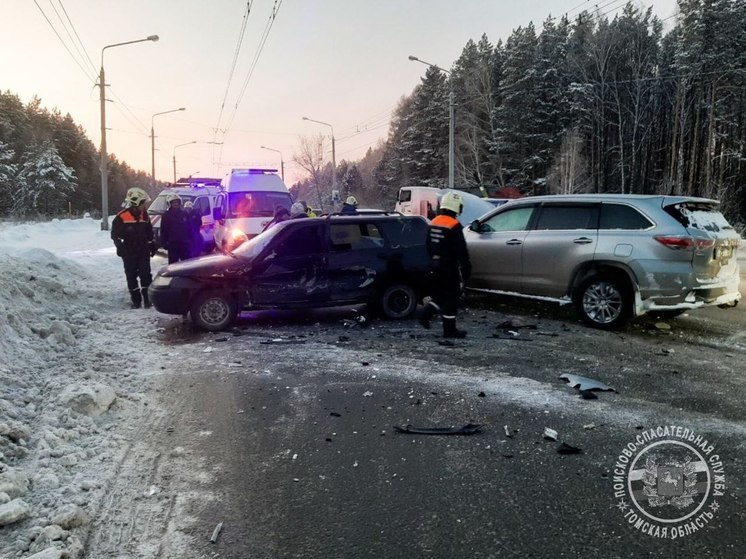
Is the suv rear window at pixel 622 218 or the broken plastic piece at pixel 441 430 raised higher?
the suv rear window at pixel 622 218

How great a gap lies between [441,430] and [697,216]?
515 cm

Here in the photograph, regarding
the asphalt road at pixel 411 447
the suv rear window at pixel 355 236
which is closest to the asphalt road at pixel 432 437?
the asphalt road at pixel 411 447

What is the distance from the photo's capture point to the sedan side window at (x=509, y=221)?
864 centimetres

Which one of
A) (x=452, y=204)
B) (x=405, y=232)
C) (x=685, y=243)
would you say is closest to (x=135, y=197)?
(x=405, y=232)

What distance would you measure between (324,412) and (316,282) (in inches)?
134

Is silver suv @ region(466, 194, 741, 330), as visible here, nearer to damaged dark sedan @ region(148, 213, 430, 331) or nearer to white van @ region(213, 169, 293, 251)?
damaged dark sedan @ region(148, 213, 430, 331)

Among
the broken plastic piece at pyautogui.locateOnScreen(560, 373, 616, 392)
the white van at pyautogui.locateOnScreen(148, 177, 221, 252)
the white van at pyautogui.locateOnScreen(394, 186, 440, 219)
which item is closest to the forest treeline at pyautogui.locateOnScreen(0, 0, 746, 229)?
the white van at pyautogui.locateOnScreen(394, 186, 440, 219)

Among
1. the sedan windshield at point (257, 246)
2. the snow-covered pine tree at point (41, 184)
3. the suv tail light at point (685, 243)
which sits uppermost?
the snow-covered pine tree at point (41, 184)

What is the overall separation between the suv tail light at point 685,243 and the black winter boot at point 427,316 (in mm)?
3354

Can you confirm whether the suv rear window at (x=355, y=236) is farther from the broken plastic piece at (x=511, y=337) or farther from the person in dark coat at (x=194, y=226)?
the person in dark coat at (x=194, y=226)

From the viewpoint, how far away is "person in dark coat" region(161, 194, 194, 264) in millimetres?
10242

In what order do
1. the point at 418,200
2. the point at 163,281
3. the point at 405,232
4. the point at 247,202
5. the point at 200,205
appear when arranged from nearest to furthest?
the point at 163,281, the point at 405,232, the point at 247,202, the point at 200,205, the point at 418,200

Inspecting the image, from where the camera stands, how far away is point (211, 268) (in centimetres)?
753

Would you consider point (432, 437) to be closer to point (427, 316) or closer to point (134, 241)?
point (427, 316)
